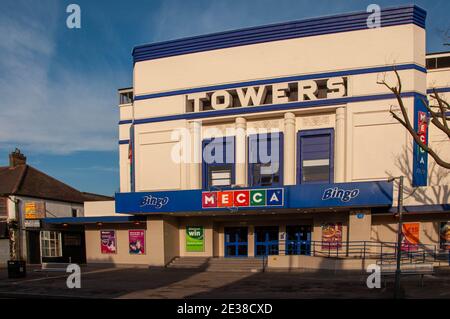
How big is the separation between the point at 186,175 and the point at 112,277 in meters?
7.41

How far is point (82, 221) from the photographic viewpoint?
80.9 feet

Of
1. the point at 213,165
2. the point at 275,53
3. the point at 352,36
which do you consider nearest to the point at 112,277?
the point at 213,165

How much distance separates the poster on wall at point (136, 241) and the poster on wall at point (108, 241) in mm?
1332

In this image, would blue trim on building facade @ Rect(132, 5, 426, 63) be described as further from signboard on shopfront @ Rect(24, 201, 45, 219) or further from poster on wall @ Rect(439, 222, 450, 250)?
signboard on shopfront @ Rect(24, 201, 45, 219)

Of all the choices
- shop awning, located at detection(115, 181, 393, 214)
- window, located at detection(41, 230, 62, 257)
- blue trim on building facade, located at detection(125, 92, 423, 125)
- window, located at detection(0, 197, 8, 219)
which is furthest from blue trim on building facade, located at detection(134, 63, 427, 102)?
window, located at detection(41, 230, 62, 257)

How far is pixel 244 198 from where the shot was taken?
19469 millimetres

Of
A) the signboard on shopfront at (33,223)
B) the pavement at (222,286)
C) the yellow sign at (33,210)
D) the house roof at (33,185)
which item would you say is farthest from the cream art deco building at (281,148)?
the house roof at (33,185)

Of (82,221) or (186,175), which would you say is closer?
(186,175)

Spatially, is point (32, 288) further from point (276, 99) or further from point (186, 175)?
point (276, 99)

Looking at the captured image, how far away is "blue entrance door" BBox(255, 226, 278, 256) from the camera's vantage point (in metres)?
22.8

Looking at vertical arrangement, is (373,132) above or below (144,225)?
above

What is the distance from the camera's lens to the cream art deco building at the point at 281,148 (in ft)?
62.0

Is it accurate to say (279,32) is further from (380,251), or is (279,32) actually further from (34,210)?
(34,210)

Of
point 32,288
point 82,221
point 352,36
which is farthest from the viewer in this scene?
point 82,221
